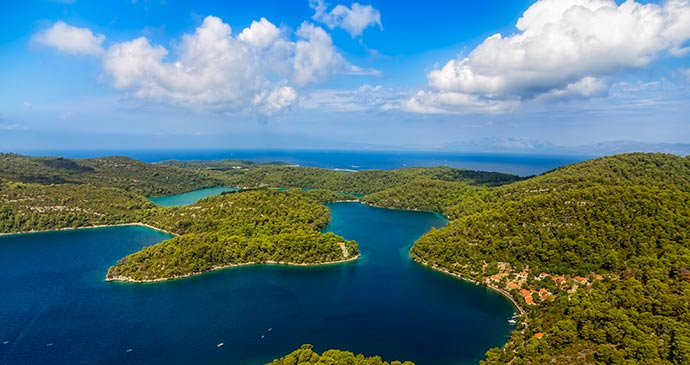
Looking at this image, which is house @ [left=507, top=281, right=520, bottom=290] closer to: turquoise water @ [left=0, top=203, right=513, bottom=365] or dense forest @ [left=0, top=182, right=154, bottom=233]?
turquoise water @ [left=0, top=203, right=513, bottom=365]

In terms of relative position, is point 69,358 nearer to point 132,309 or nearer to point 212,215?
point 132,309

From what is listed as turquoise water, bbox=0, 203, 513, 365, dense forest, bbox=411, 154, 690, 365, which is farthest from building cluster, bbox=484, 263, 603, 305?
turquoise water, bbox=0, 203, 513, 365

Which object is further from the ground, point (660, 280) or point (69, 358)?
point (660, 280)

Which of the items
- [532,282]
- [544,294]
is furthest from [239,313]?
[532,282]

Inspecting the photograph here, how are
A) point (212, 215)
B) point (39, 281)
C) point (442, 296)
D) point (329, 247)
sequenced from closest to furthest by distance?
point (442, 296) → point (39, 281) → point (329, 247) → point (212, 215)

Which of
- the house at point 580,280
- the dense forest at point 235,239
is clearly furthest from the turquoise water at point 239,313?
the house at point 580,280

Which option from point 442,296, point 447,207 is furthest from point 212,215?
point 447,207
